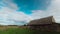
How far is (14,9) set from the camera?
1.60 m

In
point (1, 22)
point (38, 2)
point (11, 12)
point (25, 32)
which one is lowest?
point (25, 32)

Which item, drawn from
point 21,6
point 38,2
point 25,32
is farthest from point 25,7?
point 25,32

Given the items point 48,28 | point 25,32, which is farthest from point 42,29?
point 25,32

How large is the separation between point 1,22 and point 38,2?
0.46 meters

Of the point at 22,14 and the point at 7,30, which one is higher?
the point at 22,14

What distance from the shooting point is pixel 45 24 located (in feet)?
5.14

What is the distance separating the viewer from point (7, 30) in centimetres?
159

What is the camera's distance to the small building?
156 centimetres

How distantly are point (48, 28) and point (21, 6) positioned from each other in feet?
1.24

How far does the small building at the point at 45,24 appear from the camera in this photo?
1.56 meters

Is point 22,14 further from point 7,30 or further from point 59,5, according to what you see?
point 59,5

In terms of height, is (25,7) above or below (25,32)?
above

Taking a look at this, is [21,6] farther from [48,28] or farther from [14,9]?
[48,28]

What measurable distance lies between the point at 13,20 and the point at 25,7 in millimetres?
194
